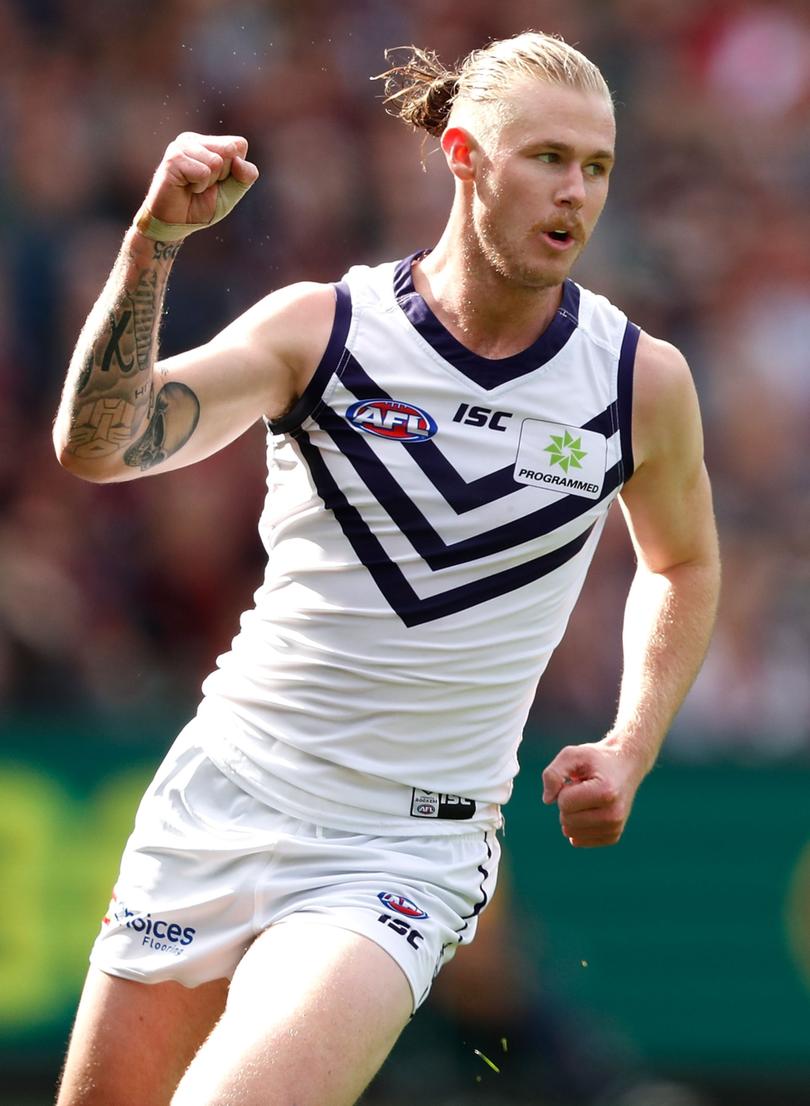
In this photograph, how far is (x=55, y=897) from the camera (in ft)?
25.1

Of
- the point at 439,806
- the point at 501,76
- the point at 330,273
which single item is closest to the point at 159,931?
the point at 439,806

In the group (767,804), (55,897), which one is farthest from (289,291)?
(767,804)

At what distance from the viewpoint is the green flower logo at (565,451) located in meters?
4.16

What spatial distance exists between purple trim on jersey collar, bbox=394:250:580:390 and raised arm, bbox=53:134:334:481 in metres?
0.22

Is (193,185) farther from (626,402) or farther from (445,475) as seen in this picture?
(626,402)

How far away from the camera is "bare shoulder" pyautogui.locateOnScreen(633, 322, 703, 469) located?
4.27m

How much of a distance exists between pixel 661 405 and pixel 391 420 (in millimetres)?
685

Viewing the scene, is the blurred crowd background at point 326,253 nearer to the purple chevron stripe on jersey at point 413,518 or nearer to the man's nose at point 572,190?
the purple chevron stripe on jersey at point 413,518

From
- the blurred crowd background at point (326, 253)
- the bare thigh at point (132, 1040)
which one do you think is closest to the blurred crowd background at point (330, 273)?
the blurred crowd background at point (326, 253)

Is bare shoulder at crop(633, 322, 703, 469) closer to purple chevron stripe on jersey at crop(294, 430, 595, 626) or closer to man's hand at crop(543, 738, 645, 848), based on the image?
purple chevron stripe on jersey at crop(294, 430, 595, 626)

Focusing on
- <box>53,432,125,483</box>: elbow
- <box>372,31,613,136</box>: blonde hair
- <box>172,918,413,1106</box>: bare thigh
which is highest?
<box>372,31,613,136</box>: blonde hair

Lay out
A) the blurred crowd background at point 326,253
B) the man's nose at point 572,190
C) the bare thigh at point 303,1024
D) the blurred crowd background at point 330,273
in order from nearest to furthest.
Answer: the bare thigh at point 303,1024, the man's nose at point 572,190, the blurred crowd background at point 330,273, the blurred crowd background at point 326,253

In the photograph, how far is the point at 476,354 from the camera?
13.8 feet

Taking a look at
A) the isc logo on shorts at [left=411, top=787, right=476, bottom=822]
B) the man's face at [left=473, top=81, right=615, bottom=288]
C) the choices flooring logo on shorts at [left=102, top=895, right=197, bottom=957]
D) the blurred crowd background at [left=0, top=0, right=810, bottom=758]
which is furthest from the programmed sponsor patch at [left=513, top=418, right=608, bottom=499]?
the blurred crowd background at [left=0, top=0, right=810, bottom=758]
